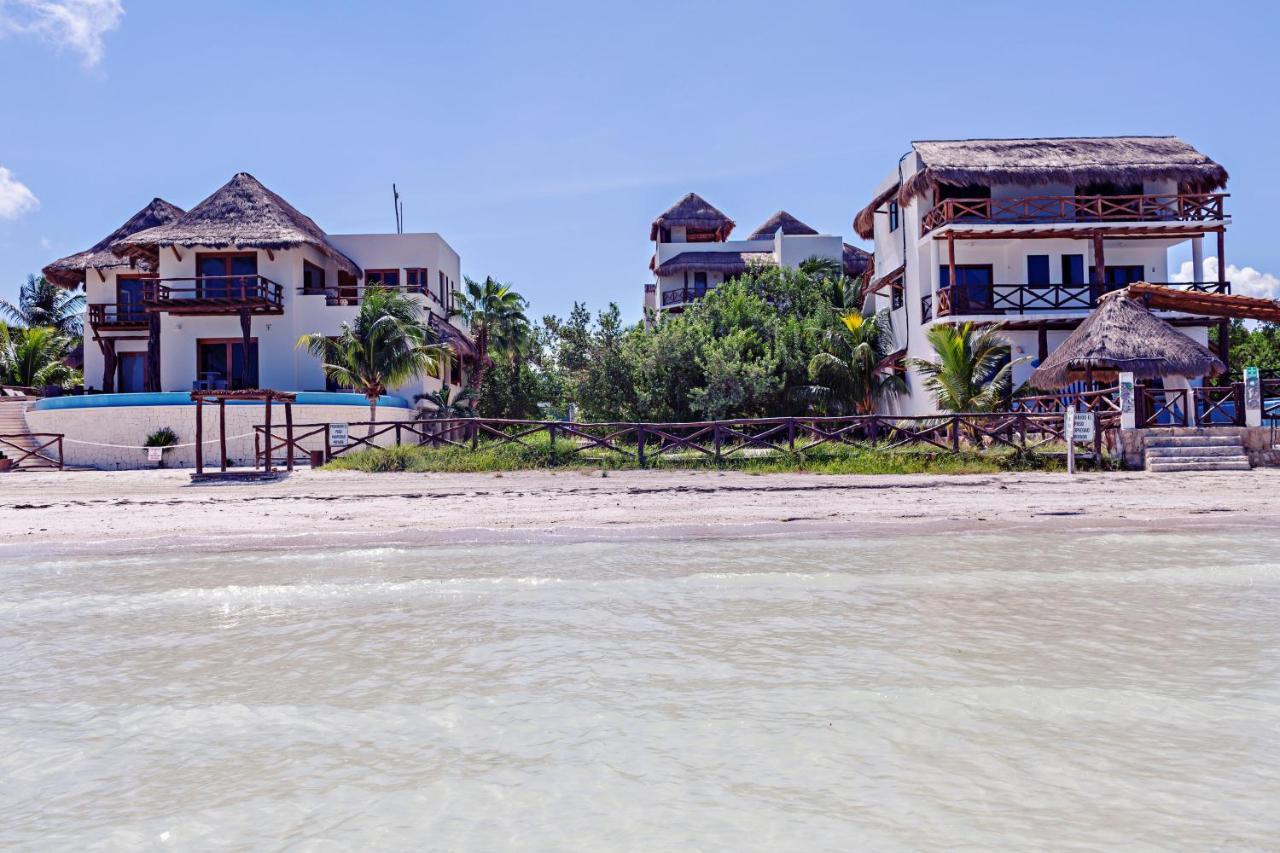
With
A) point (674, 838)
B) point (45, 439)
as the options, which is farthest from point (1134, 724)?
point (45, 439)

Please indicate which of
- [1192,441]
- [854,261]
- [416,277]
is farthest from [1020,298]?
[416,277]

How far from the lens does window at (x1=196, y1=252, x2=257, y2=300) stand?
28625mm

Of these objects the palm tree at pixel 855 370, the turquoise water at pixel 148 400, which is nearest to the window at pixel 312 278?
the turquoise water at pixel 148 400

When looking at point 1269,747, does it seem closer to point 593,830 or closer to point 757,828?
point 757,828

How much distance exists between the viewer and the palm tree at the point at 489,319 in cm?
3559

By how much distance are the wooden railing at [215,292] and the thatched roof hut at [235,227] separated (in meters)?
1.13

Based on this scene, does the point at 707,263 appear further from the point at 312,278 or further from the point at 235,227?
the point at 235,227

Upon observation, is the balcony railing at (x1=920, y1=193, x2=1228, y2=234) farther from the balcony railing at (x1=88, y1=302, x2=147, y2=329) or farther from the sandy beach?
the balcony railing at (x1=88, y1=302, x2=147, y2=329)

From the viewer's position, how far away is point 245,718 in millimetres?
4344

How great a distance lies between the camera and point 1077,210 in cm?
2636

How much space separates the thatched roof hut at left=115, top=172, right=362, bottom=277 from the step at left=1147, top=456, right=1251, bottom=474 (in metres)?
24.6

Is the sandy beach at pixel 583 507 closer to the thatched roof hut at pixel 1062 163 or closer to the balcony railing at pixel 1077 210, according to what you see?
the balcony railing at pixel 1077 210

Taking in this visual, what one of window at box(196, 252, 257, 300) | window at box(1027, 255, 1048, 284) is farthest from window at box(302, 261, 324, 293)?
window at box(1027, 255, 1048, 284)

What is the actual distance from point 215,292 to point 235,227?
2.25 metres
